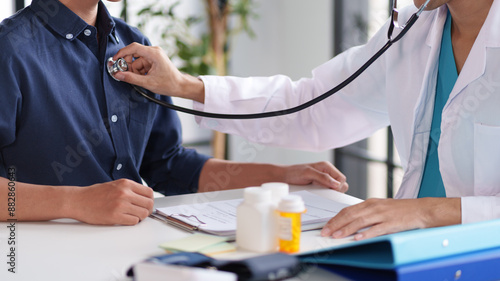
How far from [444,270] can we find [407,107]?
653mm

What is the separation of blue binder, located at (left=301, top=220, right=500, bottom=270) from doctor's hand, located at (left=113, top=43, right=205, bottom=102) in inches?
27.3

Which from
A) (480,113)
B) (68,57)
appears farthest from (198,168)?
(480,113)

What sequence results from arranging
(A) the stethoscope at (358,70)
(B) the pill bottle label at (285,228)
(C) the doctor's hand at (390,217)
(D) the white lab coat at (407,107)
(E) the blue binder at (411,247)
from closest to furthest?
(E) the blue binder at (411,247) < (B) the pill bottle label at (285,228) < (C) the doctor's hand at (390,217) < (D) the white lab coat at (407,107) < (A) the stethoscope at (358,70)

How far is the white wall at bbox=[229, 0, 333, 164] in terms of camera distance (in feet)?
12.1

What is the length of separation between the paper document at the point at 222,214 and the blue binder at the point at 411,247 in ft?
0.67

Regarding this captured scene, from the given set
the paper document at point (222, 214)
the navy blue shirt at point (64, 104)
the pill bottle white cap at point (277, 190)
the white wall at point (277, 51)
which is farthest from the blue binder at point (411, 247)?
the white wall at point (277, 51)

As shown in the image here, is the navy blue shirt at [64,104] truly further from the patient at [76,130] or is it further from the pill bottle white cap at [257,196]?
the pill bottle white cap at [257,196]

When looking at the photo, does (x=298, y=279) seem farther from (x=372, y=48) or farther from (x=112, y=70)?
(x=372, y=48)

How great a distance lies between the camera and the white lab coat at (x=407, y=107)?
116 cm

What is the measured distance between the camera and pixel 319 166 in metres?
1.41

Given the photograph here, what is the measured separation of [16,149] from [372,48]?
0.92m

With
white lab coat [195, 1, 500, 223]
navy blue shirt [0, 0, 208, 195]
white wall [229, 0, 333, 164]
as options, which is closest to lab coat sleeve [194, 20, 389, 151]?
white lab coat [195, 1, 500, 223]

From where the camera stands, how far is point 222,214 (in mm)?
1101

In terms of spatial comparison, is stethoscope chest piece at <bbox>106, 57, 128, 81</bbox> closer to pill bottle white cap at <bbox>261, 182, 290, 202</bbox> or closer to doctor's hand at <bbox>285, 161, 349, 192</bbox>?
doctor's hand at <bbox>285, 161, 349, 192</bbox>
